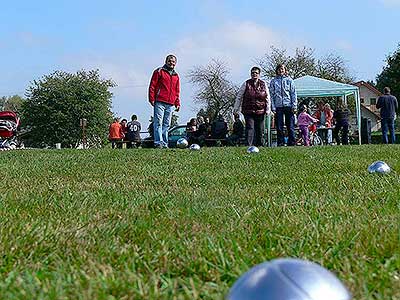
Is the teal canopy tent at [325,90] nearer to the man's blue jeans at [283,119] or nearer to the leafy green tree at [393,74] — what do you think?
the man's blue jeans at [283,119]

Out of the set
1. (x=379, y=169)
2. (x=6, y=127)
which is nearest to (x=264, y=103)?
(x=379, y=169)

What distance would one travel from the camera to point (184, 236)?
8.39 feet

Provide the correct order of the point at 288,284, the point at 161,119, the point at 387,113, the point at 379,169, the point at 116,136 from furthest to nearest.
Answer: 1. the point at 116,136
2. the point at 387,113
3. the point at 161,119
4. the point at 379,169
5. the point at 288,284

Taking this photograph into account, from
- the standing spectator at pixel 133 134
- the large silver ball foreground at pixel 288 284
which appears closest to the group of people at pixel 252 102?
the standing spectator at pixel 133 134

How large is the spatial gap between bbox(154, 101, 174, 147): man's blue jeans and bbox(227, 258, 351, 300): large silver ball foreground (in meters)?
11.3

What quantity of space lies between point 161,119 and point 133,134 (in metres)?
11.7

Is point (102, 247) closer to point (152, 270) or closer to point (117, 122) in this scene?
point (152, 270)

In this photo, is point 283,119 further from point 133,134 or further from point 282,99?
point 133,134

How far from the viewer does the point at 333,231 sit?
2.54 m

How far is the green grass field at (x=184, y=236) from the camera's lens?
1829mm

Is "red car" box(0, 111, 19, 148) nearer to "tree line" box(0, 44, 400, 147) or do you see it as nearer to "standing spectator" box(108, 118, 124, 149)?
"standing spectator" box(108, 118, 124, 149)

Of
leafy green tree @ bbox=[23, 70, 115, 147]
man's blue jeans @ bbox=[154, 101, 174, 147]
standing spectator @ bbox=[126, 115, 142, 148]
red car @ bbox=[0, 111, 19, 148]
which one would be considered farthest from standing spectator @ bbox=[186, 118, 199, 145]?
leafy green tree @ bbox=[23, 70, 115, 147]

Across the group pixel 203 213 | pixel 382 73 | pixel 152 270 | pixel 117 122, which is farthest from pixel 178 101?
pixel 382 73

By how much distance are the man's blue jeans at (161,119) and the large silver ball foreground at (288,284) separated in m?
11.3
